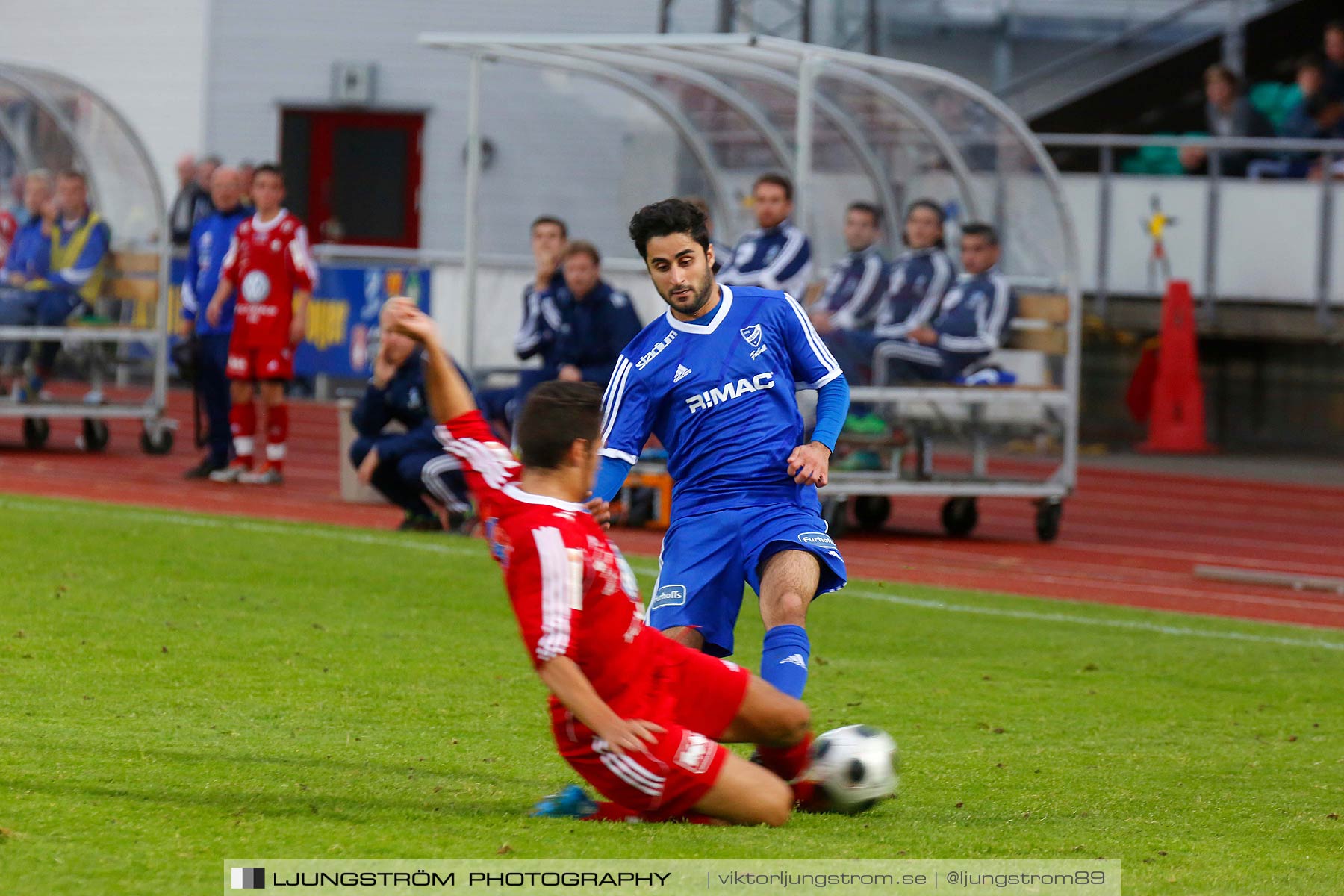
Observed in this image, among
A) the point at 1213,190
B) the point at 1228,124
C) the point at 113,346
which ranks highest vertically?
the point at 1228,124

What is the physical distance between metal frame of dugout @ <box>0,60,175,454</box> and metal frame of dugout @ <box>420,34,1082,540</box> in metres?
3.23

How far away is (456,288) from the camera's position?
1916 cm

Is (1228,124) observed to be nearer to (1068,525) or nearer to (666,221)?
(1068,525)

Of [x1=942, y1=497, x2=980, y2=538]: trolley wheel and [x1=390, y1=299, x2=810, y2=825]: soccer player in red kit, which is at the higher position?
[x1=390, y1=299, x2=810, y2=825]: soccer player in red kit

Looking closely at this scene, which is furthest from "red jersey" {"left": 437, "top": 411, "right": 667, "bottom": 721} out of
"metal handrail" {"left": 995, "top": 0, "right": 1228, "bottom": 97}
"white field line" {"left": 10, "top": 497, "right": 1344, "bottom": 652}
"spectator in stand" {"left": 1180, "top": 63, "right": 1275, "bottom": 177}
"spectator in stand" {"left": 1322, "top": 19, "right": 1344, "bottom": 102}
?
"metal handrail" {"left": 995, "top": 0, "right": 1228, "bottom": 97}

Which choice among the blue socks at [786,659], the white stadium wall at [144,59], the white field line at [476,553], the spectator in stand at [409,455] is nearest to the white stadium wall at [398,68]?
the white stadium wall at [144,59]

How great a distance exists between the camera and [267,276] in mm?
14227

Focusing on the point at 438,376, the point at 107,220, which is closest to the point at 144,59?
the point at 107,220

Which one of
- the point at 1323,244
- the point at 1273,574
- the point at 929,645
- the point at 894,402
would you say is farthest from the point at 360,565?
the point at 1323,244

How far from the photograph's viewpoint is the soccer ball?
211 inches

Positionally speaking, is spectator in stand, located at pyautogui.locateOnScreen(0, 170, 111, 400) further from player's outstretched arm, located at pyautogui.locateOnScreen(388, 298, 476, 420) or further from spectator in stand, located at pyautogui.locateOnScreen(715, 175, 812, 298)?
player's outstretched arm, located at pyautogui.locateOnScreen(388, 298, 476, 420)

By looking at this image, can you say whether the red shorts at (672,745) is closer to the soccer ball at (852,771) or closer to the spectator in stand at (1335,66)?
the soccer ball at (852,771)

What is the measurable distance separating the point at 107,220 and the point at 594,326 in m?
6.06

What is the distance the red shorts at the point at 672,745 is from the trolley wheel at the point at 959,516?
29.4 feet
